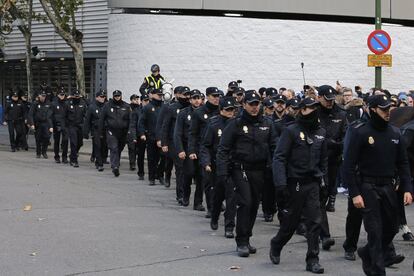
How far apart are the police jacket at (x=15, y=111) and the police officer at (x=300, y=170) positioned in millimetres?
17810

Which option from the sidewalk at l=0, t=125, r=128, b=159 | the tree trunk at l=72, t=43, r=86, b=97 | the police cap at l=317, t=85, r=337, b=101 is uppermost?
the tree trunk at l=72, t=43, r=86, b=97

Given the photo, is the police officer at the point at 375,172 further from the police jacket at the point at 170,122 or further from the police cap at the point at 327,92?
the police jacket at the point at 170,122

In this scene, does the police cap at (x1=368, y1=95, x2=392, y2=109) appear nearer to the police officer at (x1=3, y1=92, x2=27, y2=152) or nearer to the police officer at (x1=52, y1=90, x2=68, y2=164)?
the police officer at (x1=52, y1=90, x2=68, y2=164)


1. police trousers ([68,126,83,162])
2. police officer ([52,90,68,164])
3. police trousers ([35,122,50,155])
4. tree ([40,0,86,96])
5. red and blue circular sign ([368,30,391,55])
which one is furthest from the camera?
tree ([40,0,86,96])

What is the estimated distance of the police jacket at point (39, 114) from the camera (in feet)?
76.6

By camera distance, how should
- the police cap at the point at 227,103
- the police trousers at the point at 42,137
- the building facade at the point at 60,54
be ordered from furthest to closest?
1. the building facade at the point at 60,54
2. the police trousers at the point at 42,137
3. the police cap at the point at 227,103

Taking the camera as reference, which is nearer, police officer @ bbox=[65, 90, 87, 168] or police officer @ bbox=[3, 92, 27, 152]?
police officer @ bbox=[65, 90, 87, 168]

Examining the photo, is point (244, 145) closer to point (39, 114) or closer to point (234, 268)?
point (234, 268)

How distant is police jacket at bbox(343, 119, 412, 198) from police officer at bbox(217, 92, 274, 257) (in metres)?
1.65

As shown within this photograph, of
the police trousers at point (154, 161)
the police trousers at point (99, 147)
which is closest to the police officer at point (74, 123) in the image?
the police trousers at point (99, 147)

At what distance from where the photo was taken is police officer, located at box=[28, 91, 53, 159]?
23250mm

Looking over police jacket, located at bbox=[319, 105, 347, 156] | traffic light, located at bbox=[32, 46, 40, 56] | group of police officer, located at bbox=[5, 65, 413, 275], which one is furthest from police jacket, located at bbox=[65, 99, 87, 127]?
traffic light, located at bbox=[32, 46, 40, 56]

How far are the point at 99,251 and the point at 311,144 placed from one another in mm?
2743

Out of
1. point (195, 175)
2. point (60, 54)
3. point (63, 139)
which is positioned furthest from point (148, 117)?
point (60, 54)
